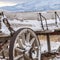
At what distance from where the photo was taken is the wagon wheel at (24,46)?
9.06 m

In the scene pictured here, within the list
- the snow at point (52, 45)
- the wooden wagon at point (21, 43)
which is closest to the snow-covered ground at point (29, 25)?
the wooden wagon at point (21, 43)

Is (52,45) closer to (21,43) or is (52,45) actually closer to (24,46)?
(24,46)

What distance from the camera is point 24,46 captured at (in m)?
9.58

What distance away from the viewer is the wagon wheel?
9062 millimetres

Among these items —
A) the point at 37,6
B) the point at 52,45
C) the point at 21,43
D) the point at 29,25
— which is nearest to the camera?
the point at 21,43

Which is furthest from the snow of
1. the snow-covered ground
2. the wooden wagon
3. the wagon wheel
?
the wagon wheel

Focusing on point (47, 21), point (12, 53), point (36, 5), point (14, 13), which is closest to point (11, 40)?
point (12, 53)

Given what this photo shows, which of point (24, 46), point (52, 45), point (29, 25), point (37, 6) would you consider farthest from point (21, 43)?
point (52, 45)

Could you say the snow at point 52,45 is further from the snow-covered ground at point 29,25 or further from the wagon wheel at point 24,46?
the wagon wheel at point 24,46

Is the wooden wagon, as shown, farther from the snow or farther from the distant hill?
the snow

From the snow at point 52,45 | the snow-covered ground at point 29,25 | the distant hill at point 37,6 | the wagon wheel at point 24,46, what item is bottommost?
the snow at point 52,45

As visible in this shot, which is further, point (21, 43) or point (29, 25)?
point (29, 25)

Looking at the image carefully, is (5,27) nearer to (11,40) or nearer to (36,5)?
(11,40)

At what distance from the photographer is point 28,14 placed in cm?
995
